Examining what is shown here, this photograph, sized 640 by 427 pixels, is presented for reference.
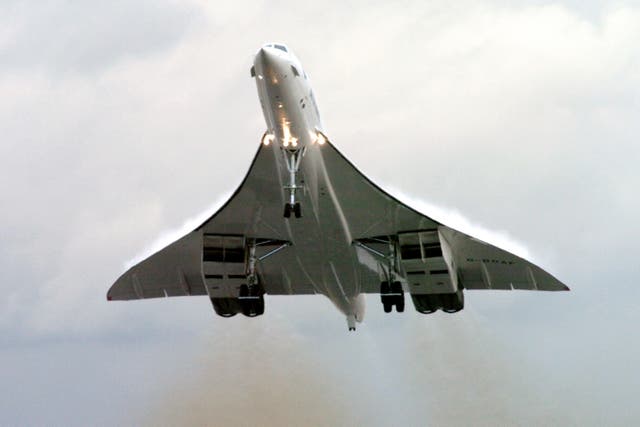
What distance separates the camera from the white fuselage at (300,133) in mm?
18234

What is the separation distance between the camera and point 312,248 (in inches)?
920

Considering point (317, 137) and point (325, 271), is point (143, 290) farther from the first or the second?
point (317, 137)

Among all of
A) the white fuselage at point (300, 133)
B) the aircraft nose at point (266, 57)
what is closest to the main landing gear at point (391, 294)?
the white fuselage at point (300, 133)

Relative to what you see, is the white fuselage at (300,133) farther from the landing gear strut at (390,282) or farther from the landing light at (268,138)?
the landing gear strut at (390,282)

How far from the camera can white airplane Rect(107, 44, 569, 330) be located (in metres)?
20.3

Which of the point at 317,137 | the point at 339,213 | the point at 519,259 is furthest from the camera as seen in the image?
the point at 519,259

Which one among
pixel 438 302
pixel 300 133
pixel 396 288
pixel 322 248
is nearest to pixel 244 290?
pixel 322 248

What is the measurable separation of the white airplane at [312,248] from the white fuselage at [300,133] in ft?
0.11

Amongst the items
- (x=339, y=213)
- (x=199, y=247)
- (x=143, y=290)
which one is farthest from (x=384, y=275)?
Answer: (x=143, y=290)

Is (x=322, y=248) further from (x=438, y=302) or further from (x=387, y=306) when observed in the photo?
(x=438, y=302)

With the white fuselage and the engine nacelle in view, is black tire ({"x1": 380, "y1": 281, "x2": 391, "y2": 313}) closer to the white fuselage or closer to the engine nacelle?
the engine nacelle

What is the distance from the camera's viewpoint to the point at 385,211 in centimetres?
2238

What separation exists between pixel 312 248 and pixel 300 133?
16.0 feet

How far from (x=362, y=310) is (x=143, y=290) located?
6864mm
